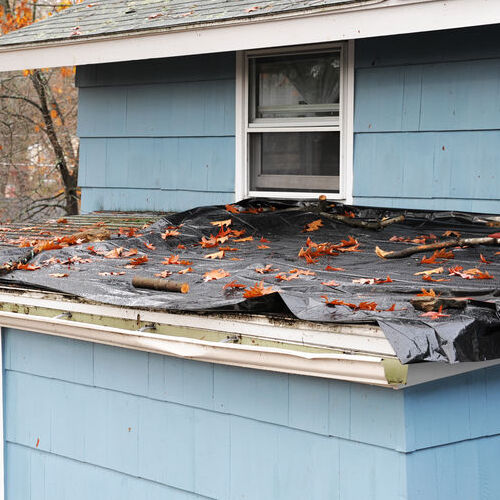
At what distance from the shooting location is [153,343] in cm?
431

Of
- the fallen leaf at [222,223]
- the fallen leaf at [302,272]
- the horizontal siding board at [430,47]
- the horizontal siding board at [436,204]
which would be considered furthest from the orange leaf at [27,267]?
the horizontal siding board at [430,47]

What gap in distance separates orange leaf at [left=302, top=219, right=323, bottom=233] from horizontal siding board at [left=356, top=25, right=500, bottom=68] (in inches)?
53.0

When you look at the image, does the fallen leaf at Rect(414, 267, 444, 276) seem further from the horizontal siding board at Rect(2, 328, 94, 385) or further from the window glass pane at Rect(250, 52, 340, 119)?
the window glass pane at Rect(250, 52, 340, 119)

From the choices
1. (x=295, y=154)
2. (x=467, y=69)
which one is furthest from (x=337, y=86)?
(x=467, y=69)

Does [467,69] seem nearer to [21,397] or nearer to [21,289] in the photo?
[21,289]

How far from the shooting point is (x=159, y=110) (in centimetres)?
Answer: 779

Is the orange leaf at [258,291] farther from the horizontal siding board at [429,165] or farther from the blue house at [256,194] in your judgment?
the horizontal siding board at [429,165]

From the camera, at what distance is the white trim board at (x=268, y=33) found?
529 centimetres

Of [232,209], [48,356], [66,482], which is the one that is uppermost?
[232,209]

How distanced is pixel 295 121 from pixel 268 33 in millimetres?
987

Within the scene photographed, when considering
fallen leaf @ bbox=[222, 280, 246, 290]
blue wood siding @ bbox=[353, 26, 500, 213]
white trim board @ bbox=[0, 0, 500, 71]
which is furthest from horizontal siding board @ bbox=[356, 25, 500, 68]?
fallen leaf @ bbox=[222, 280, 246, 290]

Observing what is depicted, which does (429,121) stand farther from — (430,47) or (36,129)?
(36,129)

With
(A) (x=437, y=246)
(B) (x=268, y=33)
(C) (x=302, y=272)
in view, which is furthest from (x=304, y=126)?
(C) (x=302, y=272)

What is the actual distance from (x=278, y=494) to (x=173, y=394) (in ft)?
2.93
